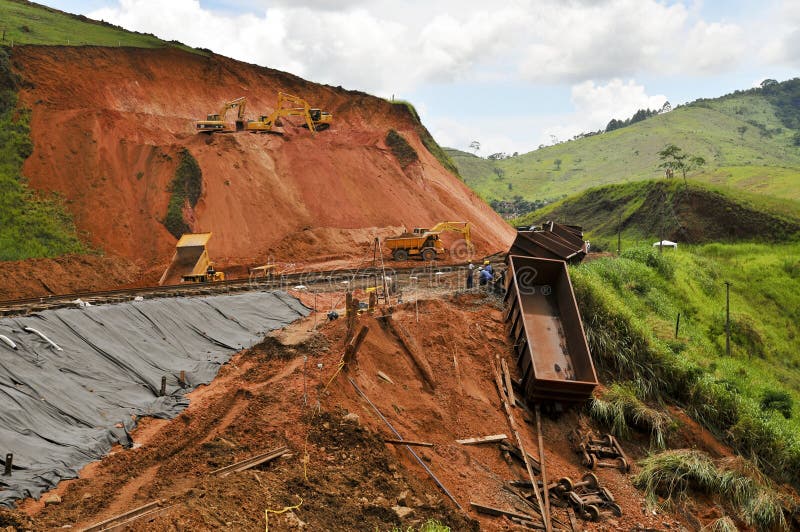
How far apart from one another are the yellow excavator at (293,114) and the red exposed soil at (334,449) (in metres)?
24.1

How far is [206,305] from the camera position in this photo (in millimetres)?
Result: 16750

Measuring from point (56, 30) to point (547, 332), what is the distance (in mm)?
37510

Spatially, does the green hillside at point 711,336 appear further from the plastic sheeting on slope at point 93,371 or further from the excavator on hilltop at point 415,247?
the plastic sheeting on slope at point 93,371

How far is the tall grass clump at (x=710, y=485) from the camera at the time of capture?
12281 millimetres

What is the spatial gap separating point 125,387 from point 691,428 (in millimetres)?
13466

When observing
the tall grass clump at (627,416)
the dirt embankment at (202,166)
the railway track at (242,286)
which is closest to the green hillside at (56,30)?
the dirt embankment at (202,166)

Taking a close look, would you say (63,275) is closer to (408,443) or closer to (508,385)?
(508,385)

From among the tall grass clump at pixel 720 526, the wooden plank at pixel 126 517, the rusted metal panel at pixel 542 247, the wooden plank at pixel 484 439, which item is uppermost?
the rusted metal panel at pixel 542 247

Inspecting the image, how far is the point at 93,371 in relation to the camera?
11930 millimetres

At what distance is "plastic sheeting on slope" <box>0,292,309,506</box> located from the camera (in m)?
9.09

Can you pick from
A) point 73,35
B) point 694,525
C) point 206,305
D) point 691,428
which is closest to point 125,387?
point 206,305

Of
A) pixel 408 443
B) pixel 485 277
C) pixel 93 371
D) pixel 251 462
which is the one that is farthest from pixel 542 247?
pixel 93 371

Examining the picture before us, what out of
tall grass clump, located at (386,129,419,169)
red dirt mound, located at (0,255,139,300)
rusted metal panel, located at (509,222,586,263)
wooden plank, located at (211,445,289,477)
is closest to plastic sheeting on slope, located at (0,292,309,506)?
wooden plank, located at (211,445,289,477)

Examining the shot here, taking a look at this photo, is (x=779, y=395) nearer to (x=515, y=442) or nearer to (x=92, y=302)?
(x=515, y=442)
